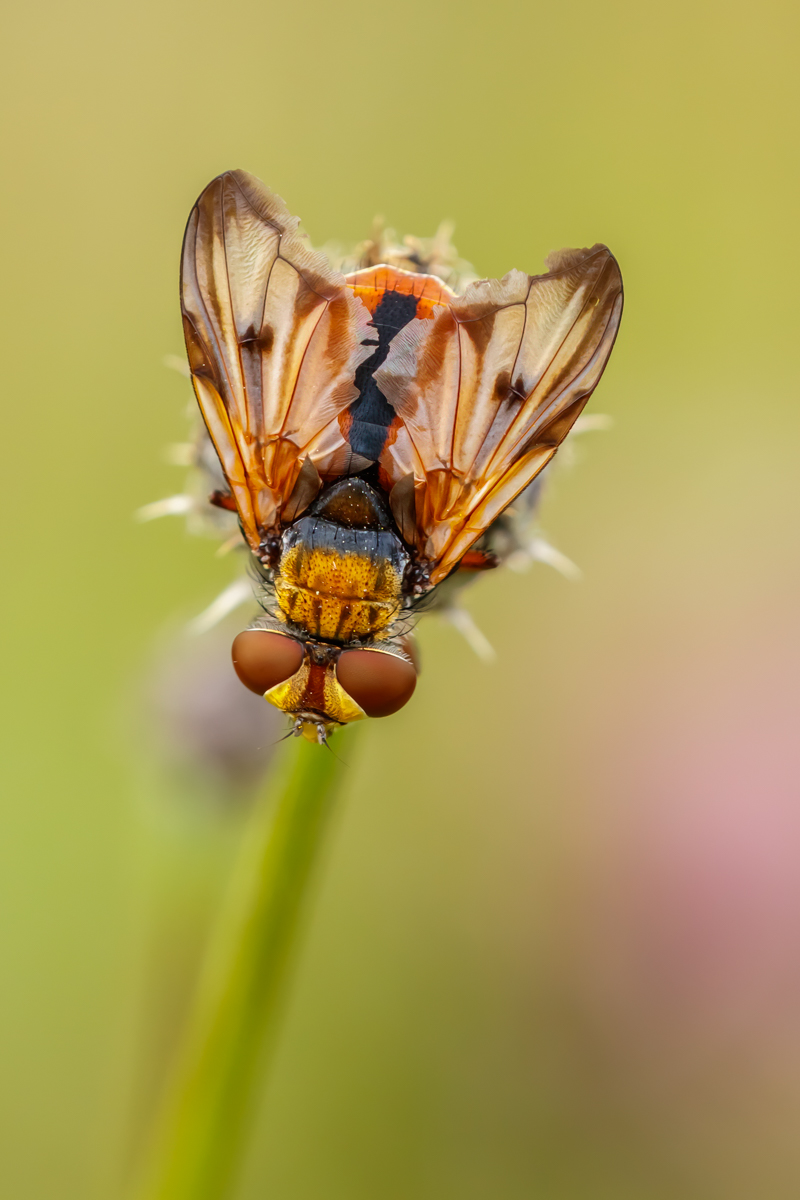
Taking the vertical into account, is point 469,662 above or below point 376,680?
above

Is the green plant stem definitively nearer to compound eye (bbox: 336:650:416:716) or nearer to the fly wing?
compound eye (bbox: 336:650:416:716)

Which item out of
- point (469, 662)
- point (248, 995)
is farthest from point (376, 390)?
point (469, 662)

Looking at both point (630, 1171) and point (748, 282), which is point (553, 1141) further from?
point (748, 282)

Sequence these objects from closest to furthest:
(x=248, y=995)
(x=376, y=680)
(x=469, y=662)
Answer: (x=376, y=680) < (x=248, y=995) < (x=469, y=662)

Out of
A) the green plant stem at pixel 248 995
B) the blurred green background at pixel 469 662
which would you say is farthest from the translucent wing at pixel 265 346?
the blurred green background at pixel 469 662

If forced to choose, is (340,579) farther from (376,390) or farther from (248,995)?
(248,995)

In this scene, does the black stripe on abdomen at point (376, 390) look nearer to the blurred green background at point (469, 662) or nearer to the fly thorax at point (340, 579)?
the fly thorax at point (340, 579)

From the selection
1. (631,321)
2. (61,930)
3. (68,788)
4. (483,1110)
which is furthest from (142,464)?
(483,1110)
